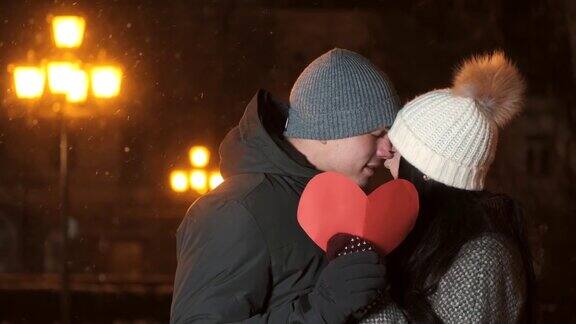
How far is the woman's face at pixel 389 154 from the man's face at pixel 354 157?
0.6 inches

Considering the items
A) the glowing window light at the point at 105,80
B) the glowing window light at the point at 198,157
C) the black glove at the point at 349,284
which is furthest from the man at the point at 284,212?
the glowing window light at the point at 198,157

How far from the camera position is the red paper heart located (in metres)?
2.62

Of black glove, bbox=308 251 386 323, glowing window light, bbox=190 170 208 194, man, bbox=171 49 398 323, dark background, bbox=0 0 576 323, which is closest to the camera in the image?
black glove, bbox=308 251 386 323

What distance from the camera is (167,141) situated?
41156mm

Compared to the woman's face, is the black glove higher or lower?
lower

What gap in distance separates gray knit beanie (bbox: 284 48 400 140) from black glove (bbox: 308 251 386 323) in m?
0.49

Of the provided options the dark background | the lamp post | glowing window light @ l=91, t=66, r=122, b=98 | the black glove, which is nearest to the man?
the black glove

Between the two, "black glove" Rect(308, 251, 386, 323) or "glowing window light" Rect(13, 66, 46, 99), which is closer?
"black glove" Rect(308, 251, 386, 323)

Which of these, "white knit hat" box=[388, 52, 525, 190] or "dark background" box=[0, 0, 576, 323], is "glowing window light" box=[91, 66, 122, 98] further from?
"dark background" box=[0, 0, 576, 323]

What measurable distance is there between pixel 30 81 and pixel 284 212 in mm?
11161

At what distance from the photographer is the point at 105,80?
13.3 m

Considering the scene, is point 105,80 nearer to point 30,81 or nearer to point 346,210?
point 30,81

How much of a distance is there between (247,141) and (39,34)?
38.6 meters

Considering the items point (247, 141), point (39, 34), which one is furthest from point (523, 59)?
point (247, 141)
